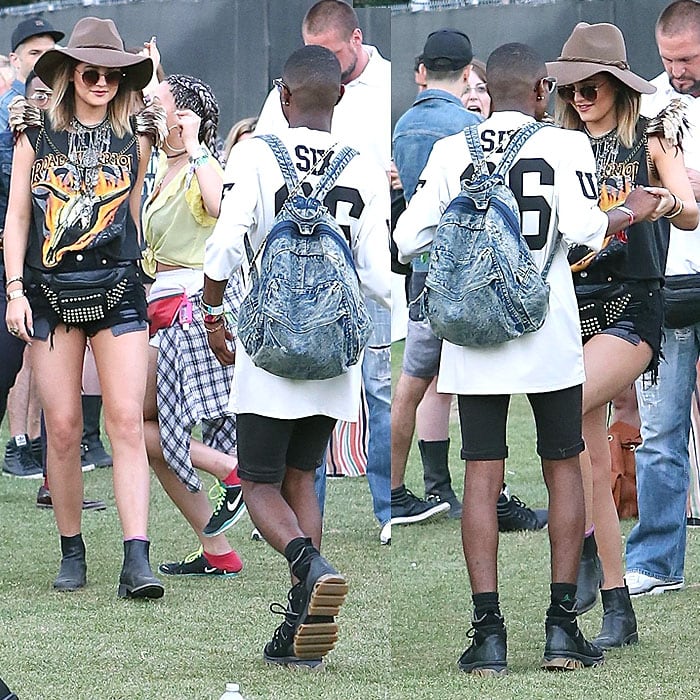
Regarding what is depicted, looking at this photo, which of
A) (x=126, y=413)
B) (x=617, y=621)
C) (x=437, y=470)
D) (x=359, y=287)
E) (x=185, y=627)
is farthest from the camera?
(x=126, y=413)

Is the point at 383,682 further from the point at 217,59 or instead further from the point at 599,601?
the point at 217,59

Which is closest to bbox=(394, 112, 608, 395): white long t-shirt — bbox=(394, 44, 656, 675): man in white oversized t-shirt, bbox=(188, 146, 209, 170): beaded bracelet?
bbox=(394, 44, 656, 675): man in white oversized t-shirt

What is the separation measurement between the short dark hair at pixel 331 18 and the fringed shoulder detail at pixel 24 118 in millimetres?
1057

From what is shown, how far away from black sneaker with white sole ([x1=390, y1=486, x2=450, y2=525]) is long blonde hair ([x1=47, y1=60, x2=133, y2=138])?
145 centimetres

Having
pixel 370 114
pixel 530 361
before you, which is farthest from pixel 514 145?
pixel 530 361

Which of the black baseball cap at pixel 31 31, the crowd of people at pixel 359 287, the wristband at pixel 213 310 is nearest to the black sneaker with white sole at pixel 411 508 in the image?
the crowd of people at pixel 359 287

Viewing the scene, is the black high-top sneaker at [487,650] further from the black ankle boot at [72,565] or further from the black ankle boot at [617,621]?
the black ankle boot at [72,565]

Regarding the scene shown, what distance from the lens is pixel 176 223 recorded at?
4.92 metres

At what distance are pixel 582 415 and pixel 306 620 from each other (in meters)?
0.92

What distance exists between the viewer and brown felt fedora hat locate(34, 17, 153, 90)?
450 centimetres

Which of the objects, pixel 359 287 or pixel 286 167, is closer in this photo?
pixel 286 167

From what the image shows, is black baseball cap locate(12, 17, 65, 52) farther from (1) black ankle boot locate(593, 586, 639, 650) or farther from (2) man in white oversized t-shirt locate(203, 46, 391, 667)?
(1) black ankle boot locate(593, 586, 639, 650)

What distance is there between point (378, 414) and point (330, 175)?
0.76m

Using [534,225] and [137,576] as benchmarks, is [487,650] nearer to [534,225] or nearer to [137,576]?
[534,225]
